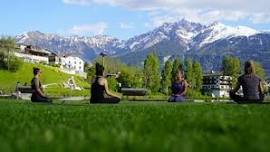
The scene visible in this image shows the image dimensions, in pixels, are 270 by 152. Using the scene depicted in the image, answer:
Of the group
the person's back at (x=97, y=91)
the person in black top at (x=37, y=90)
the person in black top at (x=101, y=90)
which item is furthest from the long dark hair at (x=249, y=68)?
the person in black top at (x=37, y=90)

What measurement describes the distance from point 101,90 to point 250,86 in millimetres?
6675

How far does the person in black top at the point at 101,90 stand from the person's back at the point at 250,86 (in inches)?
234

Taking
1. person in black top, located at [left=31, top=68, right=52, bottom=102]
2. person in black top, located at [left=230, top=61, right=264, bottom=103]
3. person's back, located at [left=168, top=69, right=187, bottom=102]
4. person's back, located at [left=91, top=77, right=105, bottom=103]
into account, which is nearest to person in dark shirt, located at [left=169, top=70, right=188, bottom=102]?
person's back, located at [left=168, top=69, right=187, bottom=102]

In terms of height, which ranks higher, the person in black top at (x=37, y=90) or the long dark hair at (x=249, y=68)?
the long dark hair at (x=249, y=68)

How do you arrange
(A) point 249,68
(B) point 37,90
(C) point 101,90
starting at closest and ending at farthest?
(A) point 249,68 < (C) point 101,90 < (B) point 37,90

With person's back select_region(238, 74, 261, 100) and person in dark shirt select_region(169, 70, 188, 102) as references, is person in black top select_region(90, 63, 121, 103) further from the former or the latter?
person in dark shirt select_region(169, 70, 188, 102)

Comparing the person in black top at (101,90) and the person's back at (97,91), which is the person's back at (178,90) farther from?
the person's back at (97,91)

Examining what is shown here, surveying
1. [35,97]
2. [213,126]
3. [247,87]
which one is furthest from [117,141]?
[35,97]

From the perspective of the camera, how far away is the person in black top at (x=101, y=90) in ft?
81.9

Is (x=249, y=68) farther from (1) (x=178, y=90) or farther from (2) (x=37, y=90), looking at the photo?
(2) (x=37, y=90)

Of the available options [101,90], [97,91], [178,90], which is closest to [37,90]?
[97,91]

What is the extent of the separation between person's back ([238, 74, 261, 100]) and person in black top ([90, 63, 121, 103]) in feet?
19.5

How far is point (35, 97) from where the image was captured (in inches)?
1123

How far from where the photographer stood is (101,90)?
2516 cm
